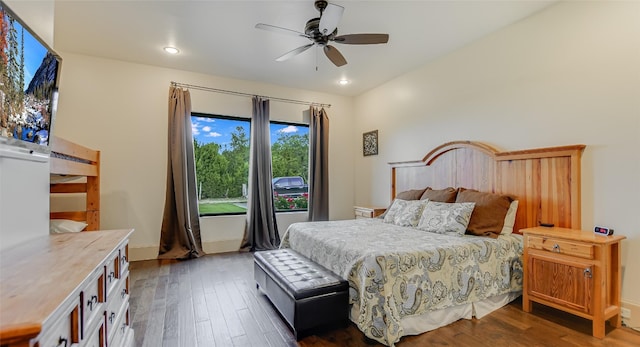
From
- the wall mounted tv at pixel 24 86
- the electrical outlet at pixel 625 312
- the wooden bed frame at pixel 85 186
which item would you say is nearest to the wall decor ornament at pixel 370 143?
the electrical outlet at pixel 625 312

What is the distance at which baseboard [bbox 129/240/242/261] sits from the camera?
4.12 metres

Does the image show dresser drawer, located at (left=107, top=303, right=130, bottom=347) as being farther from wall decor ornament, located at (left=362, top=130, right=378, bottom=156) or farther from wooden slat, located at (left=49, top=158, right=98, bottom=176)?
wall decor ornament, located at (left=362, top=130, right=378, bottom=156)

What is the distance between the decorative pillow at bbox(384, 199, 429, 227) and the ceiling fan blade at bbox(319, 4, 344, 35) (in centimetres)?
222

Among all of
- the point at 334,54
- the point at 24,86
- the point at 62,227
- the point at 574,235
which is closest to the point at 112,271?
the point at 24,86

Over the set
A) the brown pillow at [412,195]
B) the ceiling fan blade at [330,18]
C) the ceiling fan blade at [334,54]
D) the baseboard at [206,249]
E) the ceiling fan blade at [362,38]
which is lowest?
the baseboard at [206,249]

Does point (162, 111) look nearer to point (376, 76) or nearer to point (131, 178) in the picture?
point (131, 178)

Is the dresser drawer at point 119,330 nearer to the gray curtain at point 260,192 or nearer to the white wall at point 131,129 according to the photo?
the white wall at point 131,129

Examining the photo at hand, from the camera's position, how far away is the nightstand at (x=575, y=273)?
2145mm

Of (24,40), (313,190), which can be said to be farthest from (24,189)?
(313,190)

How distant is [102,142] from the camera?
13.2 ft

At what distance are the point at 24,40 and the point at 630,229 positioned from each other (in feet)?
14.2

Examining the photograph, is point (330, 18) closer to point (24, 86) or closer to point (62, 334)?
point (24, 86)

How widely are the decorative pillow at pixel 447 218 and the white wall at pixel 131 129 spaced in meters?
3.09

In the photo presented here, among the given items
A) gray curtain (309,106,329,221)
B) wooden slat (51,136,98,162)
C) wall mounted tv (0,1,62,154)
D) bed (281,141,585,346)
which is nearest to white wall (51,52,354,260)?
wooden slat (51,136,98,162)
